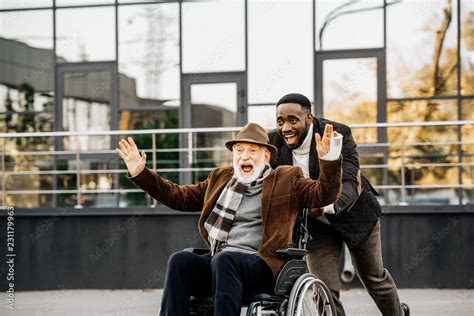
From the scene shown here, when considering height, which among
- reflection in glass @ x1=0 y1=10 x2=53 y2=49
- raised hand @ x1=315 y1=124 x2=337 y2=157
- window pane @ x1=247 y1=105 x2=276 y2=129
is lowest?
raised hand @ x1=315 y1=124 x2=337 y2=157

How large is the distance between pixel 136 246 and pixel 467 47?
5763 mm

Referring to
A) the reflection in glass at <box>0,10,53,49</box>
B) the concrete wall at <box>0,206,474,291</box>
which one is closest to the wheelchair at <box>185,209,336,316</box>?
the concrete wall at <box>0,206,474,291</box>

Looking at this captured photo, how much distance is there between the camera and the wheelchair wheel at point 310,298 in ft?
16.9

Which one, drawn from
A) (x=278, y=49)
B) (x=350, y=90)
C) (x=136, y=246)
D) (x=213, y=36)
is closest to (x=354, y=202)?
(x=136, y=246)

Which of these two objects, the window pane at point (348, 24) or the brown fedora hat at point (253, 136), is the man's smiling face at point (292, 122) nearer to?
the brown fedora hat at point (253, 136)

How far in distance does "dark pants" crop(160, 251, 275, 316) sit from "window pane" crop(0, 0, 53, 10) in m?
10.4

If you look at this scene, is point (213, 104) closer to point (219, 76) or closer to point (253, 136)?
point (219, 76)

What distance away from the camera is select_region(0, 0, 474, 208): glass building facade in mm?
13289

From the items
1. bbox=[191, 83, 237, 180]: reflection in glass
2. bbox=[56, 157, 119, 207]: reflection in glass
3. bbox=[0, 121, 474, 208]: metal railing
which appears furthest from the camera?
bbox=[191, 83, 237, 180]: reflection in glass

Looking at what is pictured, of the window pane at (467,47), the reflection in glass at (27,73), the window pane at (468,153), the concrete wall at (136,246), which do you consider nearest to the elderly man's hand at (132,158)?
the concrete wall at (136,246)

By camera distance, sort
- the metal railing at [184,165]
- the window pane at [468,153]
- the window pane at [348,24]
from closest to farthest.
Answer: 1. the metal railing at [184,165]
2. the window pane at [468,153]
3. the window pane at [348,24]

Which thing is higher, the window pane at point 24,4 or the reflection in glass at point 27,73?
the window pane at point 24,4

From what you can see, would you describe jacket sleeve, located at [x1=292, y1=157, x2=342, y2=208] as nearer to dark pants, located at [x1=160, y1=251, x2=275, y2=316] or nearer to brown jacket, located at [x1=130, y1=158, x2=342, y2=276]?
brown jacket, located at [x1=130, y1=158, x2=342, y2=276]

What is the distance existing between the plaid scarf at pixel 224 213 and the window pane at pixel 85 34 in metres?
9.37
